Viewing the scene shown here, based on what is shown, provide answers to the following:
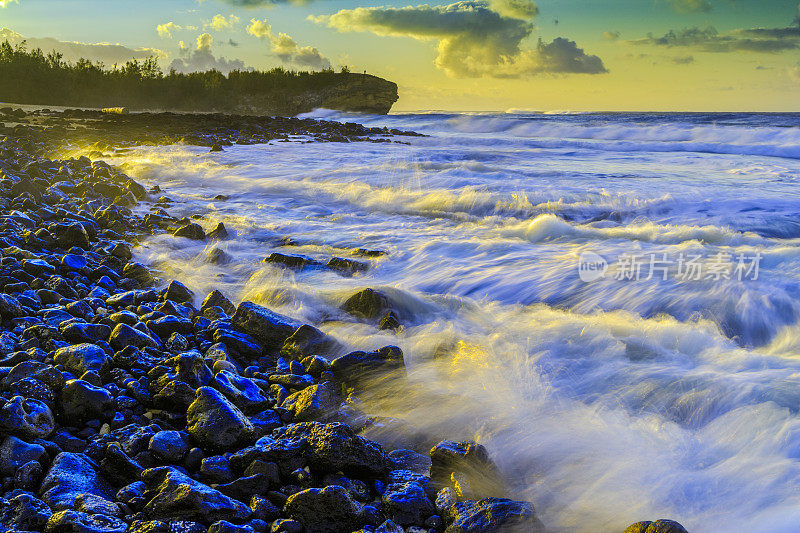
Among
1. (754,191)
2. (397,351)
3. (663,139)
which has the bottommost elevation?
(397,351)

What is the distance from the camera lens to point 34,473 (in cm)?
179

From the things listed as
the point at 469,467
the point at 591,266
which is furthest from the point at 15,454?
the point at 591,266

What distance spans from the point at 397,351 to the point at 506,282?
1.86 meters

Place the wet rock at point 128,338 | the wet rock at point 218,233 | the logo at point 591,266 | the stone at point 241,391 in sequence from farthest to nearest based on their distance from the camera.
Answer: the wet rock at point 218,233, the logo at point 591,266, the wet rock at point 128,338, the stone at point 241,391

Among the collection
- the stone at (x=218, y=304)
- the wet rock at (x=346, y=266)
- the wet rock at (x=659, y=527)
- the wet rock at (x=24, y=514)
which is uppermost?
the wet rock at (x=346, y=266)

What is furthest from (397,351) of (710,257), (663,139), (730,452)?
(663,139)

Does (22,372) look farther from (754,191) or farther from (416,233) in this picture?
(754,191)

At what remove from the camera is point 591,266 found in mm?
4938

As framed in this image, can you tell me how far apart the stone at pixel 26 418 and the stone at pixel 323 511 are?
102 cm

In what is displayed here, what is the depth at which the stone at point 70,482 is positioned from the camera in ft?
5.54

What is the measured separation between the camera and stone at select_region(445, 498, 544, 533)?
1788 millimetres

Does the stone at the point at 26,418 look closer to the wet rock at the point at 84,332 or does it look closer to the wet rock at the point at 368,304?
the wet rock at the point at 84,332

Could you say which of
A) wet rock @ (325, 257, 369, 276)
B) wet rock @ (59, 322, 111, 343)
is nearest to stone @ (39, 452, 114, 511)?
wet rock @ (59, 322, 111, 343)

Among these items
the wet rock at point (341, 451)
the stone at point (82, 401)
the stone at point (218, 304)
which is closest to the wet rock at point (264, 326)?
the stone at point (218, 304)
